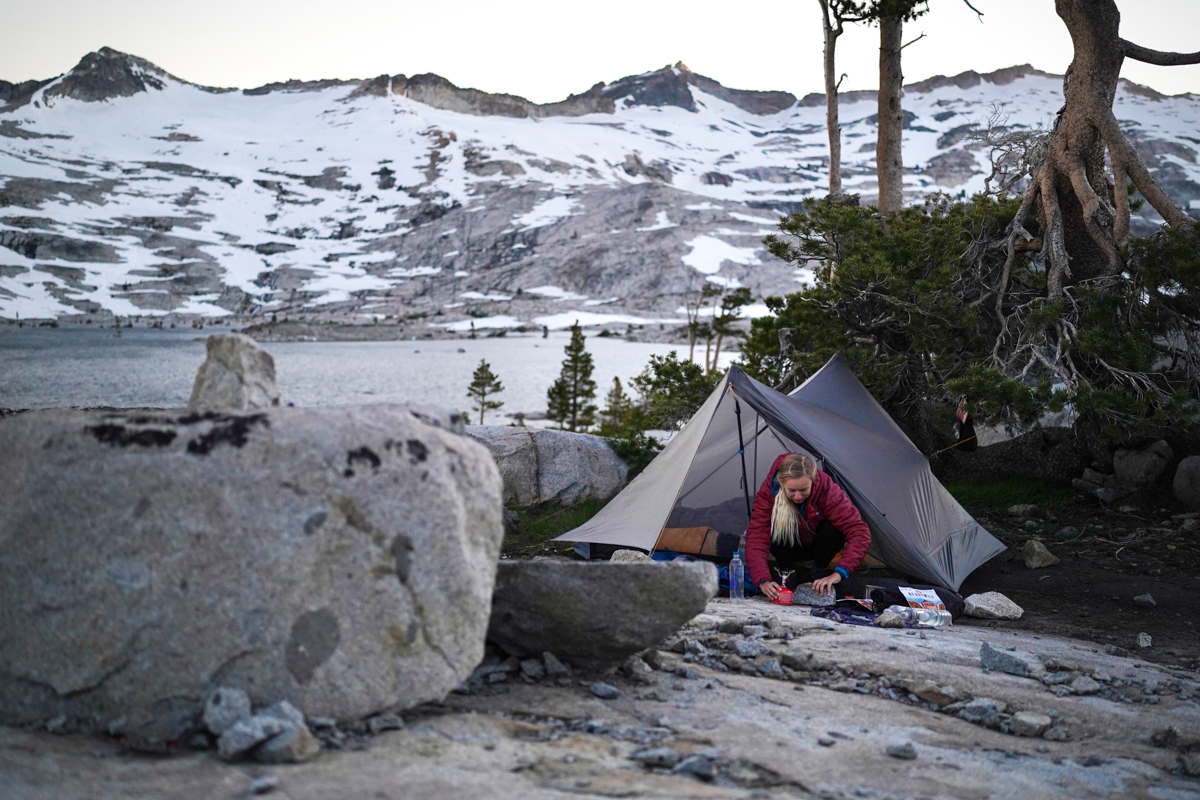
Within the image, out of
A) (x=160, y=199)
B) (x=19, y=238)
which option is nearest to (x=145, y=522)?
(x=19, y=238)

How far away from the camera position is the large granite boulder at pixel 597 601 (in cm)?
466

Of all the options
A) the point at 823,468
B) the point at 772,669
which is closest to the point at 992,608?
the point at 823,468

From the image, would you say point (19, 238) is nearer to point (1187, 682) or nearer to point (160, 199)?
point (160, 199)

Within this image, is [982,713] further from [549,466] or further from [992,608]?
[549,466]

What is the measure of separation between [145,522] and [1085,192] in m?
12.6

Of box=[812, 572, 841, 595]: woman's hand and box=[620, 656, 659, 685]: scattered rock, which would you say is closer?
box=[620, 656, 659, 685]: scattered rock

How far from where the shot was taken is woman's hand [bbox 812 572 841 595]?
8.05m

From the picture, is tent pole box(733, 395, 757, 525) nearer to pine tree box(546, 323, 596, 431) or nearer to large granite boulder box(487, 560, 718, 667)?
large granite boulder box(487, 560, 718, 667)

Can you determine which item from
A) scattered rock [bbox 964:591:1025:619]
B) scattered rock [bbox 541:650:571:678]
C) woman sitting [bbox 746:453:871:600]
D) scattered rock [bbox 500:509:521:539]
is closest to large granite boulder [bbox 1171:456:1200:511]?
scattered rock [bbox 964:591:1025:619]

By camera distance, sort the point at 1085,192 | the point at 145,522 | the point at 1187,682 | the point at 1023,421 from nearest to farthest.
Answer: the point at 145,522, the point at 1187,682, the point at 1023,421, the point at 1085,192

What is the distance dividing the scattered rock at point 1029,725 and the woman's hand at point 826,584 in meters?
3.17

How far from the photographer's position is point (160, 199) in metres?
172

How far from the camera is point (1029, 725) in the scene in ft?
15.7

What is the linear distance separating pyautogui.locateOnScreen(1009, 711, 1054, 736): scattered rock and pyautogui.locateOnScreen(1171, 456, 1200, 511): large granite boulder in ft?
28.0
